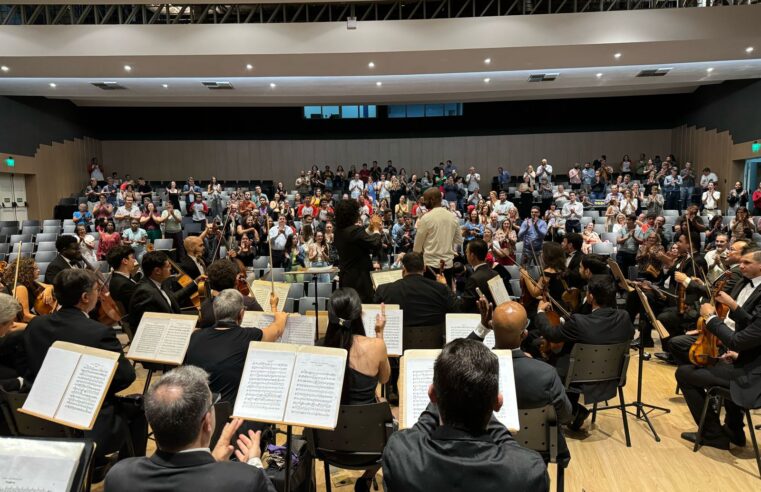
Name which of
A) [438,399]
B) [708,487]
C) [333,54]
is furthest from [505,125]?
[438,399]

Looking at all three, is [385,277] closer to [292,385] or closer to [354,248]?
[354,248]

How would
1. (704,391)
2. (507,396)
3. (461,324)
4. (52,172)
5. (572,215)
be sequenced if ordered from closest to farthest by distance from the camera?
1. (507,396)
2. (461,324)
3. (704,391)
4. (572,215)
5. (52,172)

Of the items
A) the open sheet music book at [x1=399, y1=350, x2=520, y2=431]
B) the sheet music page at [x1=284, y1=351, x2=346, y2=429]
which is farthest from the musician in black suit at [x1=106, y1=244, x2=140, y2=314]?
the open sheet music book at [x1=399, y1=350, x2=520, y2=431]

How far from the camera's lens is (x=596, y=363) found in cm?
386

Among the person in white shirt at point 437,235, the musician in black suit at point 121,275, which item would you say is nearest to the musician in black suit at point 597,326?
the person in white shirt at point 437,235

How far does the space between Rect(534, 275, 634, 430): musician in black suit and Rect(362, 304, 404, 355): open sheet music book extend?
99 centimetres

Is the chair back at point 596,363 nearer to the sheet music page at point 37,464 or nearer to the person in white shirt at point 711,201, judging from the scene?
the sheet music page at point 37,464

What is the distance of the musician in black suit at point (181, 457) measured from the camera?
1577 mm

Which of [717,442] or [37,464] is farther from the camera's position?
[717,442]

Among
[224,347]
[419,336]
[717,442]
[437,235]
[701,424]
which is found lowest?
[717,442]

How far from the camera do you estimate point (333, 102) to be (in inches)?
704

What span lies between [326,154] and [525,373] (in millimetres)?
17705

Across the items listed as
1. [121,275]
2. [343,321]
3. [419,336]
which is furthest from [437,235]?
[121,275]

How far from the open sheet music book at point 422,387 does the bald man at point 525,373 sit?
20 cm
